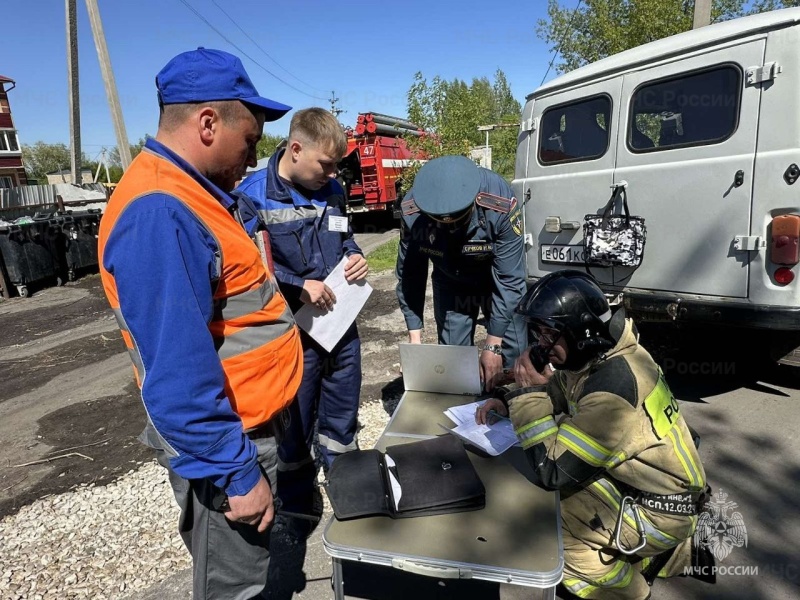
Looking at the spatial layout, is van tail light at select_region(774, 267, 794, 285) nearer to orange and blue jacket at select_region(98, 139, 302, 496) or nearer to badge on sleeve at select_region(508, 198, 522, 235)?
badge on sleeve at select_region(508, 198, 522, 235)

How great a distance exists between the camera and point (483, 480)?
1.71 m

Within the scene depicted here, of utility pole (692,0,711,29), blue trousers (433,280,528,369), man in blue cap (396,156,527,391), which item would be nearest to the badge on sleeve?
man in blue cap (396,156,527,391)

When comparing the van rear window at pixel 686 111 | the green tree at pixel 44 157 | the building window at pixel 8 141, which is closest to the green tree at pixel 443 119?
the van rear window at pixel 686 111

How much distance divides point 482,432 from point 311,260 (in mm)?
1183

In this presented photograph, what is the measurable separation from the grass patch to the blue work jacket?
6.31 metres

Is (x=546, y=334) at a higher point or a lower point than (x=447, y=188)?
lower

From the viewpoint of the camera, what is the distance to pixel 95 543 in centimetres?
261

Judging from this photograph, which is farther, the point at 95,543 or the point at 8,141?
the point at 8,141

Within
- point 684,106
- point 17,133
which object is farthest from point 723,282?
point 17,133

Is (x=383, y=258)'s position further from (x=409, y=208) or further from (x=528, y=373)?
(x=528, y=373)

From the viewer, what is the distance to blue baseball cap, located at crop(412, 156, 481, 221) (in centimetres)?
258

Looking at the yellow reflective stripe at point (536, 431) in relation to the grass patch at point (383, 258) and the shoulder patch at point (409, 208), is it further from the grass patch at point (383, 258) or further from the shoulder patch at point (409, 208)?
the grass patch at point (383, 258)

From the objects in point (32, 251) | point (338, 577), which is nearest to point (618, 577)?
point (338, 577)

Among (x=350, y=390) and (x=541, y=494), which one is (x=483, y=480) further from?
(x=350, y=390)
